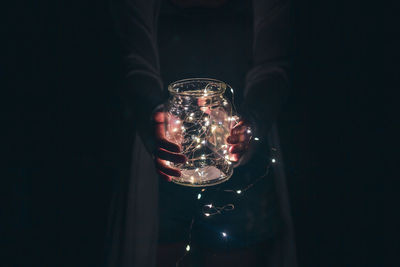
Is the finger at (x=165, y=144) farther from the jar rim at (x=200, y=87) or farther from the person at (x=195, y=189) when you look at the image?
the jar rim at (x=200, y=87)

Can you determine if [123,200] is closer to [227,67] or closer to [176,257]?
[176,257]

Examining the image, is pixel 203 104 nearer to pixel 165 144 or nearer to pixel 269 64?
pixel 165 144

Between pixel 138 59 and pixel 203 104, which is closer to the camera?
pixel 203 104

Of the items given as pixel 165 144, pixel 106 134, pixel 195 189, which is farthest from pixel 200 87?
pixel 106 134

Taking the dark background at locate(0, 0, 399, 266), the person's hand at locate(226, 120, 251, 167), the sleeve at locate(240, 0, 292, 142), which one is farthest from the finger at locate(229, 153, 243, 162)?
the dark background at locate(0, 0, 399, 266)

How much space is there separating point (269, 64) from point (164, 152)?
490 mm

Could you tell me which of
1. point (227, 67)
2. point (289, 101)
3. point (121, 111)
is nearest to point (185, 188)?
point (121, 111)

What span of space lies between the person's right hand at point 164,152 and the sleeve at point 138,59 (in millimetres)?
72

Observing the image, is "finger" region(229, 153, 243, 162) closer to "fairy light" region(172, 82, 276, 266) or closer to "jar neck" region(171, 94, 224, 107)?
"fairy light" region(172, 82, 276, 266)

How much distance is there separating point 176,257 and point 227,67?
0.76 metres

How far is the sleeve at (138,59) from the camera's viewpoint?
0.73 metres

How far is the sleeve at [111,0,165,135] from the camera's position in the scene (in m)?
0.73

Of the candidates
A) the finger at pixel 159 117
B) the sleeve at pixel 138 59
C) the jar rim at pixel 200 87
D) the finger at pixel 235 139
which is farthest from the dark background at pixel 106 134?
the finger at pixel 235 139

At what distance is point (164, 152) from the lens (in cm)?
62
